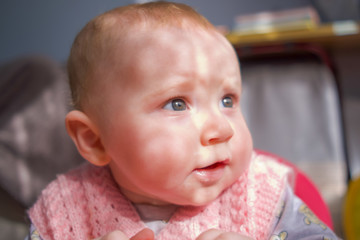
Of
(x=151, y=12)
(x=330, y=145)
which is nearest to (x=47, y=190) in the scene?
(x=151, y=12)

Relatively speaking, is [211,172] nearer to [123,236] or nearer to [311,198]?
[123,236]

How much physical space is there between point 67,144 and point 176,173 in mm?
739

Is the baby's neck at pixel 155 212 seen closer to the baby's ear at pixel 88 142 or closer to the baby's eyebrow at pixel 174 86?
the baby's ear at pixel 88 142

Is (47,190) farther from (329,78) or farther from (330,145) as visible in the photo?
(329,78)

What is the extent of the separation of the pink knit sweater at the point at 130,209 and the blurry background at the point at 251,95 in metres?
0.37

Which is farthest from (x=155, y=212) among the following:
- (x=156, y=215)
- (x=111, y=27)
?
(x=111, y=27)

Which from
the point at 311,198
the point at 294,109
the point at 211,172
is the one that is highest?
the point at 211,172

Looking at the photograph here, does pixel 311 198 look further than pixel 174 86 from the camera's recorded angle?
Yes

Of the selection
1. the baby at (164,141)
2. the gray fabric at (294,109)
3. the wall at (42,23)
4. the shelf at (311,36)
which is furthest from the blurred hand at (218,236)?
the wall at (42,23)

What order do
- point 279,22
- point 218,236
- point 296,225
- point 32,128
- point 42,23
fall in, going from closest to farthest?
point 218,236 → point 296,225 → point 32,128 → point 279,22 → point 42,23

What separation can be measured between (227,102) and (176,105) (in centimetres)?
10

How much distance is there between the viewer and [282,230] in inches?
23.6

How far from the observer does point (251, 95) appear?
5.31 ft

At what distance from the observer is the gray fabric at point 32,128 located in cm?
112
